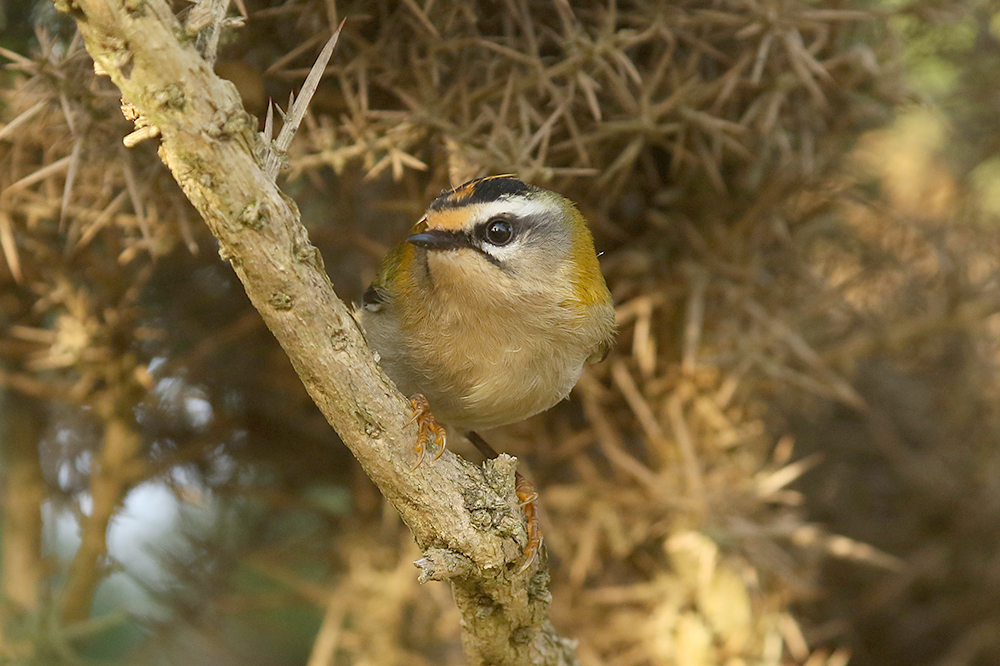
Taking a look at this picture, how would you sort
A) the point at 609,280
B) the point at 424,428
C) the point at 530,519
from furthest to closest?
the point at 609,280
the point at 530,519
the point at 424,428

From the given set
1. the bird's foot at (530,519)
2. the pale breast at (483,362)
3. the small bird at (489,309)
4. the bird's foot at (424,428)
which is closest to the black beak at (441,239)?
the small bird at (489,309)

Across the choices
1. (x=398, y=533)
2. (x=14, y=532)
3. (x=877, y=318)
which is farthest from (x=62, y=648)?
(x=877, y=318)

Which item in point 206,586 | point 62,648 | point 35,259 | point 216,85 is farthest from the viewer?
point 206,586

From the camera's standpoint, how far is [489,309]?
1.46m

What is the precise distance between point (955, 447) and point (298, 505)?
5.57 ft

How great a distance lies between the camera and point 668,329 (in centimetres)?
196

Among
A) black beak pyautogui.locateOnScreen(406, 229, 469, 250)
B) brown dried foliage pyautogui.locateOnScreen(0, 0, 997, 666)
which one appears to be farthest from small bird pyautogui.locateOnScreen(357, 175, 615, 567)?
brown dried foliage pyautogui.locateOnScreen(0, 0, 997, 666)

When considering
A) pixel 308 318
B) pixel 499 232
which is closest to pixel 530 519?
pixel 499 232

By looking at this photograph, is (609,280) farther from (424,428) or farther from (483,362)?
(424,428)

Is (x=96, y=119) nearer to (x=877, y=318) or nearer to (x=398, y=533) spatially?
(x=398, y=533)

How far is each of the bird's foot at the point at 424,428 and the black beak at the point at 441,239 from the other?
252 mm

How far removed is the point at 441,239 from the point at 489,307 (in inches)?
5.7

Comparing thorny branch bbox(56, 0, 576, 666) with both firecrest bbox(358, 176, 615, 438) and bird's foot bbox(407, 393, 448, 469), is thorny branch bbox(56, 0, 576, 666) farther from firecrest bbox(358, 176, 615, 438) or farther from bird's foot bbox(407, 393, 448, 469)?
firecrest bbox(358, 176, 615, 438)

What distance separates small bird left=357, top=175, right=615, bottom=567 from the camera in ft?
4.68
